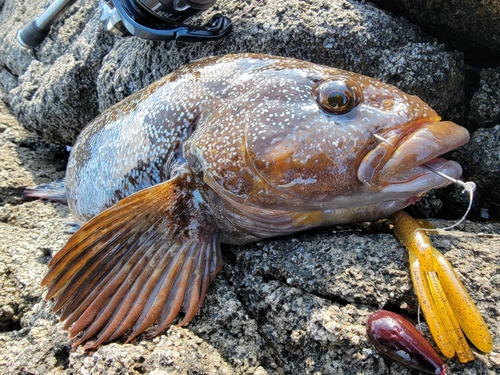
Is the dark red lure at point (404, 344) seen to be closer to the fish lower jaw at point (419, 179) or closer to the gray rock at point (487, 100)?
the fish lower jaw at point (419, 179)

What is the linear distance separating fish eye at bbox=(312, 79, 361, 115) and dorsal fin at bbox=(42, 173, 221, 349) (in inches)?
31.3

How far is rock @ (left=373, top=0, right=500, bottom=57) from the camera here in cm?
239

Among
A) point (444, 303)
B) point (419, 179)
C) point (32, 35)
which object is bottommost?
point (444, 303)

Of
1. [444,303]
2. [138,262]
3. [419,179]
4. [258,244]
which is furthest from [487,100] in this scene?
[138,262]

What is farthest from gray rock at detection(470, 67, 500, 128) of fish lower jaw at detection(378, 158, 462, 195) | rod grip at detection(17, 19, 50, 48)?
rod grip at detection(17, 19, 50, 48)

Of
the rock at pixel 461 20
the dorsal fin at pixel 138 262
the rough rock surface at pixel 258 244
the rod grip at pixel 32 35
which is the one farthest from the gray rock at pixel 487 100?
the rod grip at pixel 32 35

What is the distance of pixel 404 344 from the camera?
4.72 ft

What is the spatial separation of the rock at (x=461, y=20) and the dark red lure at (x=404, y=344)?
193 cm

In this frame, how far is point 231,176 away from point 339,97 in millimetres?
614

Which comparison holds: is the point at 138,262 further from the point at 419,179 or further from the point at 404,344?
the point at 419,179

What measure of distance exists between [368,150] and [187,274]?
41.2 inches

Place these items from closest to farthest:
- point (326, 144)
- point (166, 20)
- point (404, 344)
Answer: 1. point (404, 344)
2. point (326, 144)
3. point (166, 20)

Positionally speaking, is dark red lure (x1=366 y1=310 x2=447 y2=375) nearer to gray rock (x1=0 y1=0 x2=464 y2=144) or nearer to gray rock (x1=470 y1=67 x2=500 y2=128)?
gray rock (x1=0 y1=0 x2=464 y2=144)

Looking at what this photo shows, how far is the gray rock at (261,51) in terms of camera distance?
8.30ft
